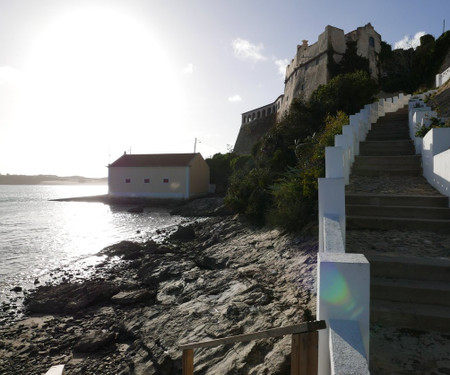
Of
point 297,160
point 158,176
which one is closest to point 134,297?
point 297,160

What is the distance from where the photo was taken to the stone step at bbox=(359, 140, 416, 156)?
30.7ft

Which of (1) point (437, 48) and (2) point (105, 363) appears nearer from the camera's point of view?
(2) point (105, 363)

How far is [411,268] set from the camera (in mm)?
3889

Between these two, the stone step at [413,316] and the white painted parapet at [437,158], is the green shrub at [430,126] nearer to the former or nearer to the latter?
the white painted parapet at [437,158]

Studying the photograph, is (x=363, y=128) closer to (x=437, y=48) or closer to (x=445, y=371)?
(x=445, y=371)

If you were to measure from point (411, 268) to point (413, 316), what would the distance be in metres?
0.83

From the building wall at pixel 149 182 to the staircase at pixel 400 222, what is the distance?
93.7 ft

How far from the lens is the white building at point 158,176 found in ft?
119

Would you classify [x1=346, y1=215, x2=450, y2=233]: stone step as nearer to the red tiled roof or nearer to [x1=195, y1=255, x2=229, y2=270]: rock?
[x1=195, y1=255, x2=229, y2=270]: rock

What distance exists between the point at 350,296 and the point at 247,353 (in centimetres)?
200

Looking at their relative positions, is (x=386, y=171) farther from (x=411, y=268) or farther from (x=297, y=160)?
(x=411, y=268)

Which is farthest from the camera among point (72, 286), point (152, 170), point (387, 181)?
point (152, 170)

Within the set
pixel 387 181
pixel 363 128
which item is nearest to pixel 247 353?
pixel 387 181

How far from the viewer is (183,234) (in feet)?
48.5
